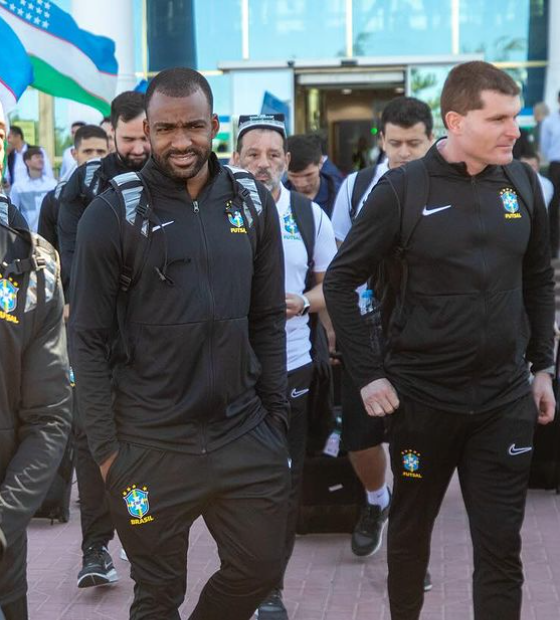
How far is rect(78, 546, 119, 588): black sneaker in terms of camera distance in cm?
579

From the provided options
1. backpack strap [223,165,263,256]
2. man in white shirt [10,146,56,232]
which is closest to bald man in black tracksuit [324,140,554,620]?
backpack strap [223,165,263,256]

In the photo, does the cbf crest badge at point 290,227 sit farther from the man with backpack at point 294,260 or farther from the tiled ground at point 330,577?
the tiled ground at point 330,577

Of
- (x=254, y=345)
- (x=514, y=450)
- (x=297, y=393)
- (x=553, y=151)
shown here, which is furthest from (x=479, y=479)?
(x=553, y=151)

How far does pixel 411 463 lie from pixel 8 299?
5.86ft

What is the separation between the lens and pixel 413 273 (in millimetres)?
4387

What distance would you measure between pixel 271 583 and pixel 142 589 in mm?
424

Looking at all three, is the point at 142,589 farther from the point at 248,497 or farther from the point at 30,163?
the point at 30,163

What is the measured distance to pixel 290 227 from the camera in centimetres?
537

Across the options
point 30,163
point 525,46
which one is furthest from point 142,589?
point 525,46

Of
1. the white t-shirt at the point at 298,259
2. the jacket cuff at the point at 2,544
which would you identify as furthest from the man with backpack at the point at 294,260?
the jacket cuff at the point at 2,544

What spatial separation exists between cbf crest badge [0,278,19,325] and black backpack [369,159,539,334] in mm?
A: 1553

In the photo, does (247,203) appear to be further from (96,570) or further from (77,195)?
(96,570)

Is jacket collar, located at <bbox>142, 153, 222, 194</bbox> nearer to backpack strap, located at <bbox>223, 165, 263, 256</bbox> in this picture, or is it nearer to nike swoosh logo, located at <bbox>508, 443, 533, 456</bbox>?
backpack strap, located at <bbox>223, 165, 263, 256</bbox>

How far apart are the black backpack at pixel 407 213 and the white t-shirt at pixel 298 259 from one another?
0.72 m
